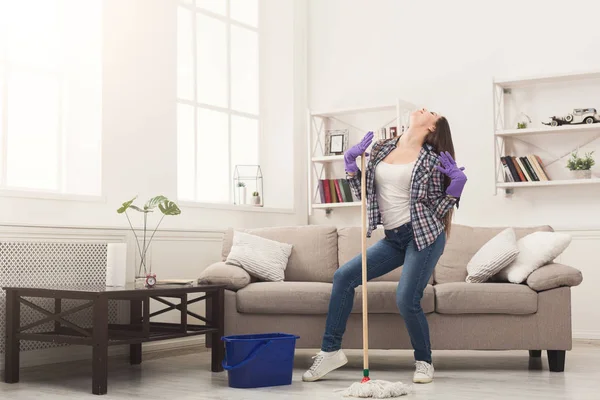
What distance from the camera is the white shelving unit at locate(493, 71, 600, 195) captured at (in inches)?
217

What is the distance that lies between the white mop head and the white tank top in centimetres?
76

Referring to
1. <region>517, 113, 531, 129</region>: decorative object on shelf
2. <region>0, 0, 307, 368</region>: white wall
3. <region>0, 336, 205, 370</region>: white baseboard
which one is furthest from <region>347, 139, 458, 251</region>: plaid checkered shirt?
<region>517, 113, 531, 129</region>: decorative object on shelf

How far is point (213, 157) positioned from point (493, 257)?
2632 millimetres

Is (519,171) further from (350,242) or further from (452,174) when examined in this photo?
(452,174)

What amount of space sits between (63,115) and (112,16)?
69cm

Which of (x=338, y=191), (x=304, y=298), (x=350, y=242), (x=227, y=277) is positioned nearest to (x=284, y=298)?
(x=304, y=298)

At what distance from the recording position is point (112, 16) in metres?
4.95

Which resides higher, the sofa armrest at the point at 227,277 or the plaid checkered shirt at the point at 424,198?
the plaid checkered shirt at the point at 424,198

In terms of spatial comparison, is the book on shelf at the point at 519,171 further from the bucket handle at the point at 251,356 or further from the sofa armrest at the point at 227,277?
the bucket handle at the point at 251,356

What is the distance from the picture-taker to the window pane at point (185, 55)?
5895 millimetres

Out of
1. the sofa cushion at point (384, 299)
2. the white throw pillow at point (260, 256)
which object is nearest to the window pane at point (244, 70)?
the white throw pillow at point (260, 256)

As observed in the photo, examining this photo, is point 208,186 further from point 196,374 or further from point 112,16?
point 196,374

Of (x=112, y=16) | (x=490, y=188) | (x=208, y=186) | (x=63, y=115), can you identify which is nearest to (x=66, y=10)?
(x=112, y=16)

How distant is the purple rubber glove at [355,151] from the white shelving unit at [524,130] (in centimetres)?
230
